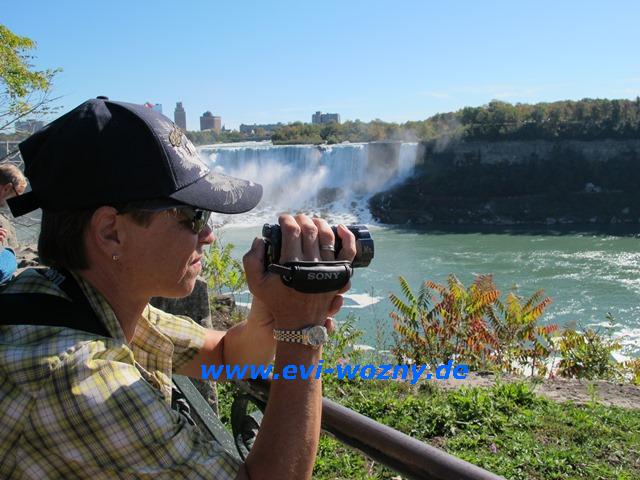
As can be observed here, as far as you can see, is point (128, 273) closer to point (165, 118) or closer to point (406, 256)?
point (165, 118)

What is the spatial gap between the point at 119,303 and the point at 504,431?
121 inches

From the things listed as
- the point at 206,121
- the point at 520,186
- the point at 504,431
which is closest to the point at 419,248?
the point at 520,186

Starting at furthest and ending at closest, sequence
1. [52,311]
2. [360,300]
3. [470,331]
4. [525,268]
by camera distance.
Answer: [525,268], [360,300], [470,331], [52,311]

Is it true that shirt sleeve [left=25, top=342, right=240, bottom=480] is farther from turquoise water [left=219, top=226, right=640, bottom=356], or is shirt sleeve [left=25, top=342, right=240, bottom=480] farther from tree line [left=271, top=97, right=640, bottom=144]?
tree line [left=271, top=97, right=640, bottom=144]

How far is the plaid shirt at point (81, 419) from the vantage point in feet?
3.46

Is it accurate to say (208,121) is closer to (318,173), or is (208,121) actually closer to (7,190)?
(318,173)

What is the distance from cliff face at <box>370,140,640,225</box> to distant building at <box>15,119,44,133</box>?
3625 cm

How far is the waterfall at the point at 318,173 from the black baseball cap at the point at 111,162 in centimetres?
4016

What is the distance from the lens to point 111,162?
3.99ft

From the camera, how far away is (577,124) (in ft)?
161

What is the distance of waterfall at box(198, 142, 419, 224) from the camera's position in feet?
142

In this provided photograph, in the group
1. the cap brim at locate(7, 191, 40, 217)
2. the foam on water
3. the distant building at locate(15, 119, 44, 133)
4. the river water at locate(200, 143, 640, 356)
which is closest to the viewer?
the cap brim at locate(7, 191, 40, 217)

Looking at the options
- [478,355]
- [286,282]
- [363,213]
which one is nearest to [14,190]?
[286,282]

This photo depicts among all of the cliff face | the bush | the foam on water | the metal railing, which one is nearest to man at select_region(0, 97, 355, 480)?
the metal railing
